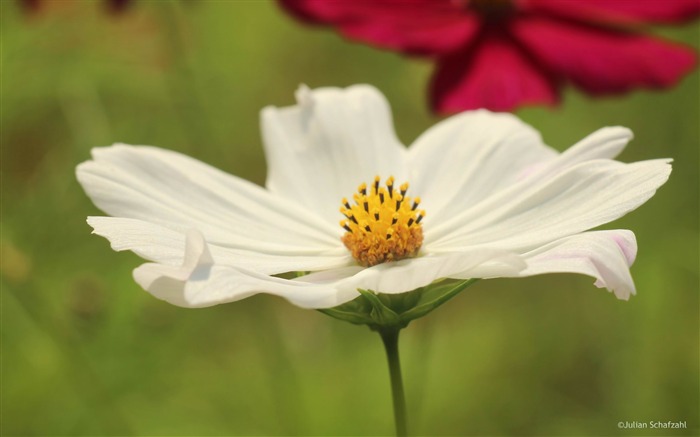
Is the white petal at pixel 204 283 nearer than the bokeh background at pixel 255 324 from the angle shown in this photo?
Yes

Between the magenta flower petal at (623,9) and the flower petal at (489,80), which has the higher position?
the magenta flower petal at (623,9)

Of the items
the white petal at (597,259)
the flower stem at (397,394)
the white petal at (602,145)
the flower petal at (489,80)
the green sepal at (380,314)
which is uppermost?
the flower petal at (489,80)

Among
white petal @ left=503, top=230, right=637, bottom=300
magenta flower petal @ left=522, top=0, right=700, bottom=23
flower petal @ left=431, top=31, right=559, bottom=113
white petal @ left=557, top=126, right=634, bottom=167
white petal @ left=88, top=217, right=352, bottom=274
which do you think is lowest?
white petal @ left=503, top=230, right=637, bottom=300

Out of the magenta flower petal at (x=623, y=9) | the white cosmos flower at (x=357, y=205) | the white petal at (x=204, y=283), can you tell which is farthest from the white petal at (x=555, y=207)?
the magenta flower petal at (x=623, y=9)

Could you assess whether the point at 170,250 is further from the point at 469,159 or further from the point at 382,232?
the point at 469,159

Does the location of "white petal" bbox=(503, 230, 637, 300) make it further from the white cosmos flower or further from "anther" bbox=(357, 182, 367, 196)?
"anther" bbox=(357, 182, 367, 196)

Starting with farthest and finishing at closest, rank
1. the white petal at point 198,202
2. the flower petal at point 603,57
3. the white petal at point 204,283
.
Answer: the flower petal at point 603,57
the white petal at point 198,202
the white petal at point 204,283

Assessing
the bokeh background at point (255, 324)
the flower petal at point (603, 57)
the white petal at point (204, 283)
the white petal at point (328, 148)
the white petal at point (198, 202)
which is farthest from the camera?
the bokeh background at point (255, 324)

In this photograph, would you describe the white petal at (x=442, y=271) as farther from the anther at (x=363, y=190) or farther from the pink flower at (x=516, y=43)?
the pink flower at (x=516, y=43)

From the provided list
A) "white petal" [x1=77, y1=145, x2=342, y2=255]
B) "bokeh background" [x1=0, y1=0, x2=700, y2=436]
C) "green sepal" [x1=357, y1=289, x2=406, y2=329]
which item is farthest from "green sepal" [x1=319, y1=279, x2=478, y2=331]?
"bokeh background" [x1=0, y1=0, x2=700, y2=436]
